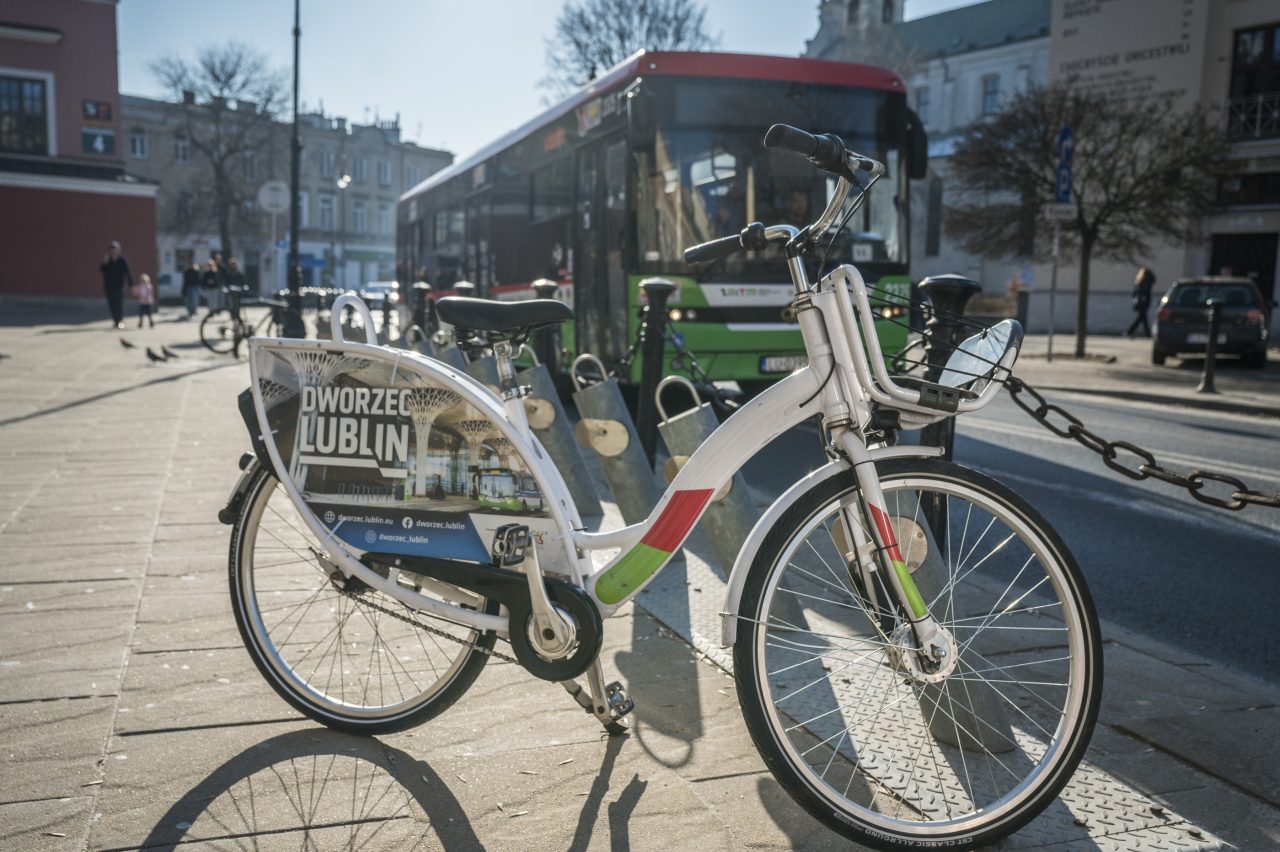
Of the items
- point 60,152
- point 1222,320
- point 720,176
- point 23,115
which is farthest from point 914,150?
point 23,115

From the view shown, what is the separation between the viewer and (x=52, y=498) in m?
6.35

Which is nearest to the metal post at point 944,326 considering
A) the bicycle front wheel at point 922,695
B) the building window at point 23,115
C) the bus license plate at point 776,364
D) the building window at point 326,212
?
the bicycle front wheel at point 922,695

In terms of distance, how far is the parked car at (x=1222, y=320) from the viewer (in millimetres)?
19609

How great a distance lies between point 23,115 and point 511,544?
40692mm

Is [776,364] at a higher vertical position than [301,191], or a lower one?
lower

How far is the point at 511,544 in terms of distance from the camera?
2.91m

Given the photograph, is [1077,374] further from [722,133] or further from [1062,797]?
[1062,797]

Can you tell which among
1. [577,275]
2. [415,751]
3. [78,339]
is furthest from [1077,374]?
[78,339]

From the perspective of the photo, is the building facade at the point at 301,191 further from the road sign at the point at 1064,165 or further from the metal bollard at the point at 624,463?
the metal bollard at the point at 624,463

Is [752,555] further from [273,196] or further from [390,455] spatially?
[273,196]

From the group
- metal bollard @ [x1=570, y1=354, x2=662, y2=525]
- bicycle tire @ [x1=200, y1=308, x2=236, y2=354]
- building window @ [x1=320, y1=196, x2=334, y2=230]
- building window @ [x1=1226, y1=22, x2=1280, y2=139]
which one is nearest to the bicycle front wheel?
metal bollard @ [x1=570, y1=354, x2=662, y2=525]

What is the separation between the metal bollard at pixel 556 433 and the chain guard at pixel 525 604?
6.50ft

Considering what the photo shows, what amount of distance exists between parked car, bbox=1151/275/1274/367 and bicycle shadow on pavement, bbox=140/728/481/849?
64.8ft

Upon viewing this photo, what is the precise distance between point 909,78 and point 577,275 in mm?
48593
